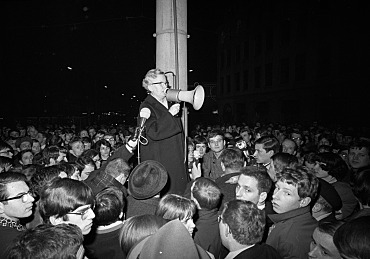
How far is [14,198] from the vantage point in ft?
9.24

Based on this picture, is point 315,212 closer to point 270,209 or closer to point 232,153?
point 270,209

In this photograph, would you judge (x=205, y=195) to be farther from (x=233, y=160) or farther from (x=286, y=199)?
(x=233, y=160)

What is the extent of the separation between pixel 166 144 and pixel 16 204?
156 cm

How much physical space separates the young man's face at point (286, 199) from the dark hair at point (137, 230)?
1312mm

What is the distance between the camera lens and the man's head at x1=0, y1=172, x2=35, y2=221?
2.76 metres

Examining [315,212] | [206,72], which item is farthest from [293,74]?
[315,212]

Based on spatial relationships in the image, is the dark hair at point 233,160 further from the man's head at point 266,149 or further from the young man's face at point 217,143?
the young man's face at point 217,143

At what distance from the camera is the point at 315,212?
11.0ft

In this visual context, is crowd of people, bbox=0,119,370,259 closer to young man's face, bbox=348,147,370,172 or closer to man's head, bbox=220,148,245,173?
man's head, bbox=220,148,245,173

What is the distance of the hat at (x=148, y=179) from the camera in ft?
9.92

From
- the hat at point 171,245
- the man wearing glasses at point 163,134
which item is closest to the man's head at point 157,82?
the man wearing glasses at point 163,134

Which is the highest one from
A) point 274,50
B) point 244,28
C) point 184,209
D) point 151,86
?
point 244,28

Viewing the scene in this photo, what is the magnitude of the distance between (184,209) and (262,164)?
3104 millimetres

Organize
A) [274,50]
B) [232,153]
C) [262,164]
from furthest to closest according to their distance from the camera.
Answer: [274,50] < [262,164] < [232,153]
